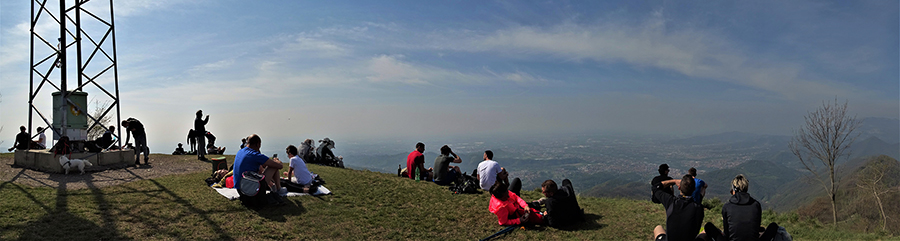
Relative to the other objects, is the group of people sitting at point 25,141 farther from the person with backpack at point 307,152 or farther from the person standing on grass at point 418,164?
the person standing on grass at point 418,164

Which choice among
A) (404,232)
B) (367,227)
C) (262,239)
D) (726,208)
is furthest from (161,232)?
(726,208)

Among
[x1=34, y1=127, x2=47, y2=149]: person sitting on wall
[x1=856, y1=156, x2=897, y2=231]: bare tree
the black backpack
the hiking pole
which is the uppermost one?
[x1=34, y1=127, x2=47, y2=149]: person sitting on wall

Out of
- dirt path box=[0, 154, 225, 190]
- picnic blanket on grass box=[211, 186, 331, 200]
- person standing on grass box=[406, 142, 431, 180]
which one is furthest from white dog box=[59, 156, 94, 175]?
person standing on grass box=[406, 142, 431, 180]

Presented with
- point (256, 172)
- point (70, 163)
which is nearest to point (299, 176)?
point (256, 172)

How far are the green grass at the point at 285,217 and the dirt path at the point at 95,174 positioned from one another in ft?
2.43

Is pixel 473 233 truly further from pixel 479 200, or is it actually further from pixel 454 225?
pixel 479 200

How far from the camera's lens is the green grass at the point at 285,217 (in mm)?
6234

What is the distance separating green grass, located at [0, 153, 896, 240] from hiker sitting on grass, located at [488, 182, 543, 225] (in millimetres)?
262

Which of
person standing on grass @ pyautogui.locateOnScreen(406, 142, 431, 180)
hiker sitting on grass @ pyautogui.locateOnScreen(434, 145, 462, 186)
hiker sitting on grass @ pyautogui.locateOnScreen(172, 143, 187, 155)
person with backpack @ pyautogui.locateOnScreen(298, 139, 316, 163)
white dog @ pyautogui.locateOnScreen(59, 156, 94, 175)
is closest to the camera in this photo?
white dog @ pyautogui.locateOnScreen(59, 156, 94, 175)

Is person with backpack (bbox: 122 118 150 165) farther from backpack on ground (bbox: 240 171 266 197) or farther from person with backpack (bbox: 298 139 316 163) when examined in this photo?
backpack on ground (bbox: 240 171 266 197)

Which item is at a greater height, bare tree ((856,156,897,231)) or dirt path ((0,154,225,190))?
dirt path ((0,154,225,190))

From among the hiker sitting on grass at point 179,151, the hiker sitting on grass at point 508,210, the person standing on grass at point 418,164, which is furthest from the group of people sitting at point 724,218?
the hiker sitting on grass at point 179,151

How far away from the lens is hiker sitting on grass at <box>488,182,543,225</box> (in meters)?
8.00

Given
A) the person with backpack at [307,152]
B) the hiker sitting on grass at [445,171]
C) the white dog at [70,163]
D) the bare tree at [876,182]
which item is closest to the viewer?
the white dog at [70,163]
